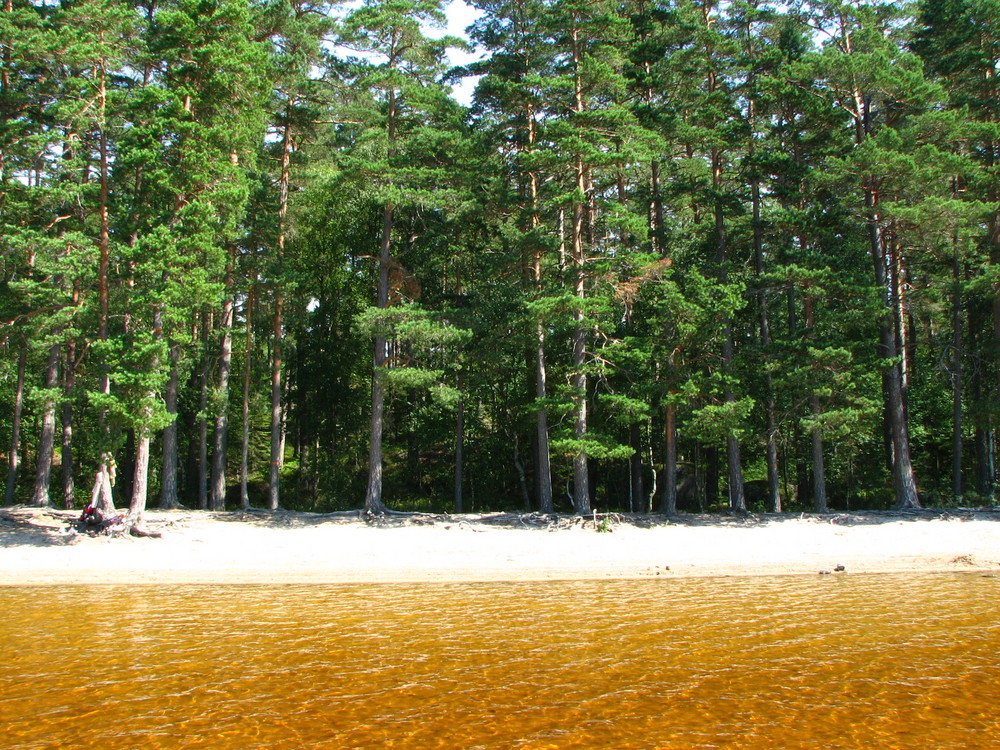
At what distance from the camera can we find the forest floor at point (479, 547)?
49.2 ft

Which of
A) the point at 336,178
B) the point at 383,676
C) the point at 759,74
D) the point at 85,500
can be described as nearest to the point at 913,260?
the point at 759,74

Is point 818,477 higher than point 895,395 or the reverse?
the reverse

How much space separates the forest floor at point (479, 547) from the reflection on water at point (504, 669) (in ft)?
7.94

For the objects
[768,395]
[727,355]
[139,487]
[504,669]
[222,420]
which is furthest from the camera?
[222,420]

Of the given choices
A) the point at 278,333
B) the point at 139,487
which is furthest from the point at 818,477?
the point at 139,487

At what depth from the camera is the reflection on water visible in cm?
616

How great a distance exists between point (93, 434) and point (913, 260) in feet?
87.2

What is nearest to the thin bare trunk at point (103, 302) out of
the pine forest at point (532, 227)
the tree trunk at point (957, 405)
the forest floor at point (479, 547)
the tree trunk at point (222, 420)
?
the pine forest at point (532, 227)

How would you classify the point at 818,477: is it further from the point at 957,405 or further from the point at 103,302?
the point at 103,302

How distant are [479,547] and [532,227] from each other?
36.9 feet

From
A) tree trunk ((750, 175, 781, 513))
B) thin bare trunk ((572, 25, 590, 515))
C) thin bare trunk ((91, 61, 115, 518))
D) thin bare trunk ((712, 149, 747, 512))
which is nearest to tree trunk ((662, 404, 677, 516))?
thin bare trunk ((712, 149, 747, 512))

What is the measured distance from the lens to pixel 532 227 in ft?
78.1

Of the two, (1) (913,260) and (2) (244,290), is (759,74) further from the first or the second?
(2) (244,290)

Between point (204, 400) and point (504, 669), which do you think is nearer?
point (504, 669)
